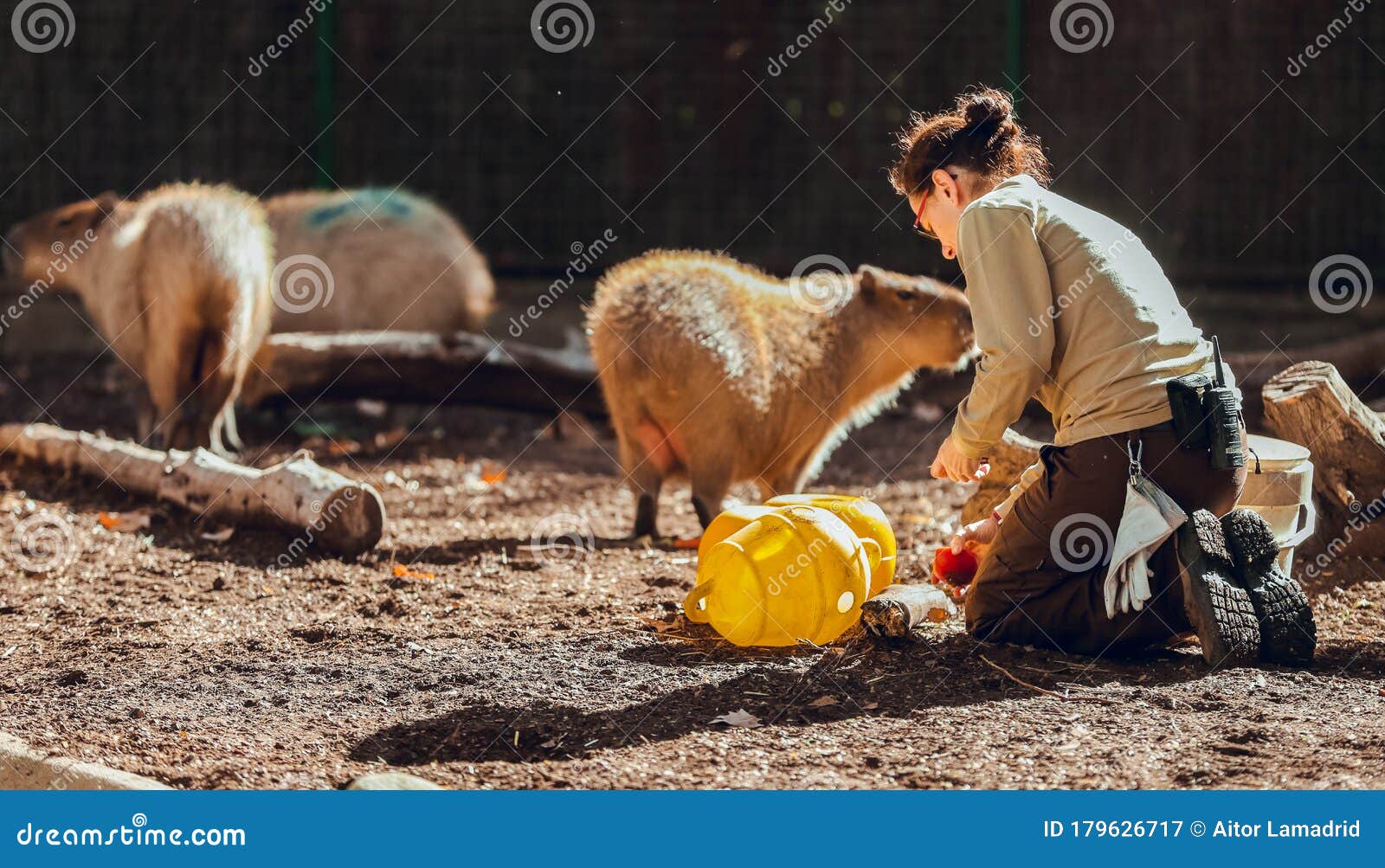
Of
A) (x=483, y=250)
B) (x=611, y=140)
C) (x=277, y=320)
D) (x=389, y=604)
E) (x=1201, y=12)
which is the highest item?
(x=1201, y=12)

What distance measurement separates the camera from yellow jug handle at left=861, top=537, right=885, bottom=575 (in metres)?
4.08

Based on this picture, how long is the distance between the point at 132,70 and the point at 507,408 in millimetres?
3968

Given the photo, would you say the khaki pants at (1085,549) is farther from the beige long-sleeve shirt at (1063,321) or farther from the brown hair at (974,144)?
the brown hair at (974,144)

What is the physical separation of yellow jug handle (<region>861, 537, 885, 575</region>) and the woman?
16.0 inches

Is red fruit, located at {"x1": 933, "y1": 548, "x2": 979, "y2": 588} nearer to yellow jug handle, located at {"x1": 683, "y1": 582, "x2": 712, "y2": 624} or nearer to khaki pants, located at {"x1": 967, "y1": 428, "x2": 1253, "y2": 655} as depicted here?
khaki pants, located at {"x1": 967, "y1": 428, "x2": 1253, "y2": 655}

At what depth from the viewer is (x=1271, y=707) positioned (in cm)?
320

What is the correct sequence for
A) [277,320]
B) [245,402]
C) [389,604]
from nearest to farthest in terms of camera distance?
[389,604] < [245,402] < [277,320]

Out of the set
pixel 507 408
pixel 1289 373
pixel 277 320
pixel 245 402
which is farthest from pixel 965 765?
pixel 277 320

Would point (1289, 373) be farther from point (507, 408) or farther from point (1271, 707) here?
point (507, 408)

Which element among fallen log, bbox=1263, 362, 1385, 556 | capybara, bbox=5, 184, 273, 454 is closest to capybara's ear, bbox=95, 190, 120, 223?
capybara, bbox=5, 184, 273, 454

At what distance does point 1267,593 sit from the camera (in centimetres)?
348

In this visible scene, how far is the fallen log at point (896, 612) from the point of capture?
11.9 feet

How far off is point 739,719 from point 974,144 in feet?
5.33

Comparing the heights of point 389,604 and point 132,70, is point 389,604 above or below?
below
